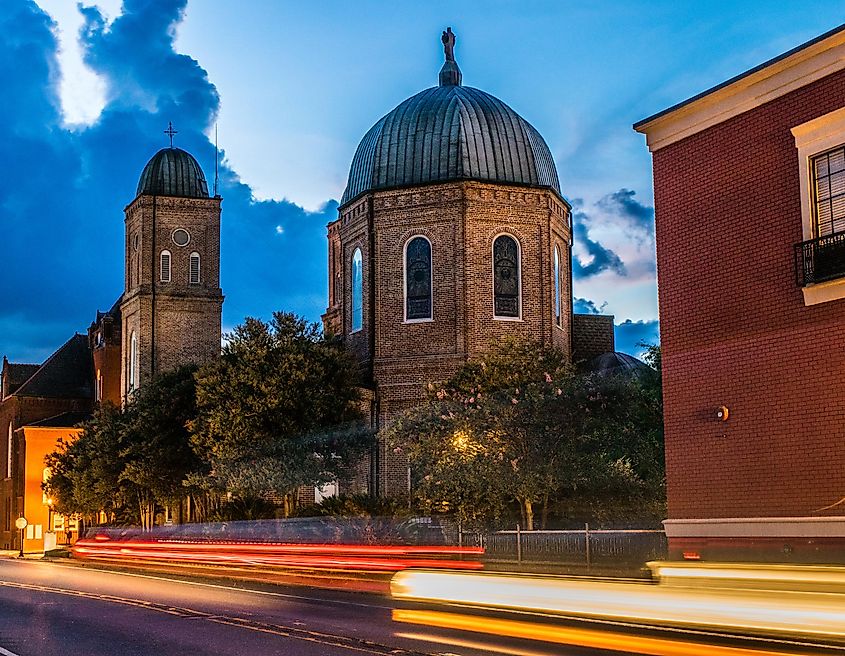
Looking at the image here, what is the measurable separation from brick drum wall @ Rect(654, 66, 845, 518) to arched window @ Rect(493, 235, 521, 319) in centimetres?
2600

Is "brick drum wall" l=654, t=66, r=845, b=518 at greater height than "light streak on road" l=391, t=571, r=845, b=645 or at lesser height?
greater

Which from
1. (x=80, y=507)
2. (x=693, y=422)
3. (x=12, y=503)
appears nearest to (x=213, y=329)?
(x=80, y=507)

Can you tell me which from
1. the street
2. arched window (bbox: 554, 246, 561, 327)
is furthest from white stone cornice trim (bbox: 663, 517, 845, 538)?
arched window (bbox: 554, 246, 561, 327)

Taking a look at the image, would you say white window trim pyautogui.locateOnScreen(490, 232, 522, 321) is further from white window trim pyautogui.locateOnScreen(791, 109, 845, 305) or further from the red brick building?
white window trim pyautogui.locateOnScreen(791, 109, 845, 305)

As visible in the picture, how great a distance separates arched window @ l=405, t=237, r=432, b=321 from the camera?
48.8 m

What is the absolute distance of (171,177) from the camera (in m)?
71.5

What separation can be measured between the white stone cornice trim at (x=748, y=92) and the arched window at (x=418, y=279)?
26138 millimetres

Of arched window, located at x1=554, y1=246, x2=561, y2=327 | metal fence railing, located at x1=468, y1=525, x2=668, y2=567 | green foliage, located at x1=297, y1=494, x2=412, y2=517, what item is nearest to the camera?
metal fence railing, located at x1=468, y1=525, x2=668, y2=567

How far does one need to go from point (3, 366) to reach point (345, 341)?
4513cm

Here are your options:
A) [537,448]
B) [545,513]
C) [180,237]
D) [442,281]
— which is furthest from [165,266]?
[545,513]

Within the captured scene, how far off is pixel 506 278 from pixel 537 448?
1568 centimetres

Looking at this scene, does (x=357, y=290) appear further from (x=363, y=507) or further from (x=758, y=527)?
(x=758, y=527)

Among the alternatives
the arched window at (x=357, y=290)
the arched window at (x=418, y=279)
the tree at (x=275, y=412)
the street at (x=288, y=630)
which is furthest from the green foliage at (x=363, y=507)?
the street at (x=288, y=630)

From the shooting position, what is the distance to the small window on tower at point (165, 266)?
70875 millimetres
